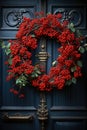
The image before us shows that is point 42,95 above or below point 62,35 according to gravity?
below

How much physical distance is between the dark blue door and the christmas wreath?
158 mm

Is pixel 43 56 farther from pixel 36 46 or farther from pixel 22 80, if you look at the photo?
pixel 22 80

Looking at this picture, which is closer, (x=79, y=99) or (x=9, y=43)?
(x=9, y=43)

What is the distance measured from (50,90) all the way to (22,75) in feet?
1.19

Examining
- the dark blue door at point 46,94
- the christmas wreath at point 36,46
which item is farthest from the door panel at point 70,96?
the christmas wreath at point 36,46

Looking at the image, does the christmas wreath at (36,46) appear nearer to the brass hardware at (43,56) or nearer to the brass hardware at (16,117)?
the brass hardware at (43,56)

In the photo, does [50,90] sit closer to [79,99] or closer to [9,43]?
[79,99]

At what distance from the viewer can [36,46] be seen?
10.6 feet

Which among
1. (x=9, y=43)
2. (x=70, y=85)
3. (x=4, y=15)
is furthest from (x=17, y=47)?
(x=70, y=85)

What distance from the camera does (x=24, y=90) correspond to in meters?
3.43

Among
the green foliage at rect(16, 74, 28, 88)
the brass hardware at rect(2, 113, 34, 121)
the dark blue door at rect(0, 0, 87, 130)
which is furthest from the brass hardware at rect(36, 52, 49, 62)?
the brass hardware at rect(2, 113, 34, 121)

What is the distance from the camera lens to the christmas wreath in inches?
125

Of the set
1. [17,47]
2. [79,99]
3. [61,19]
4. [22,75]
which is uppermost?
[61,19]

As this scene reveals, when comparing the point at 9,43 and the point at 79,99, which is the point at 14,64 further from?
the point at 79,99
